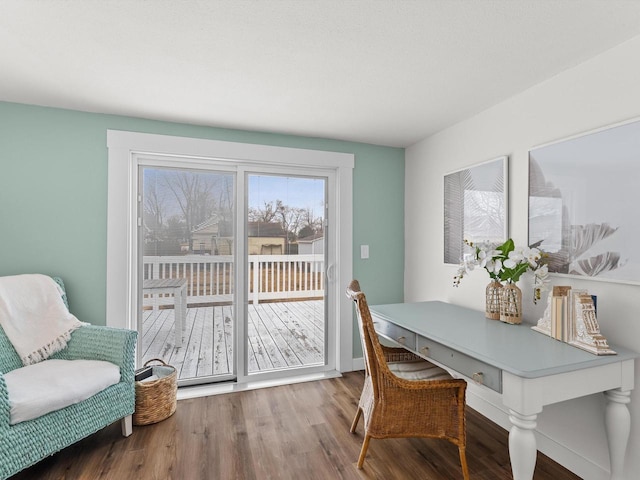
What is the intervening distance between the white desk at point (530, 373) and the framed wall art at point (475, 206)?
0.81 metres

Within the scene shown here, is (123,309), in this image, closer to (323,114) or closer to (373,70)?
(323,114)

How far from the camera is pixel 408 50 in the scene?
69.1 inches

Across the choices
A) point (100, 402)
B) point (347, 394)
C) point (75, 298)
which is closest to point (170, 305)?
point (75, 298)

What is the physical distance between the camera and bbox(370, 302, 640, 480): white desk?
1.42 metres

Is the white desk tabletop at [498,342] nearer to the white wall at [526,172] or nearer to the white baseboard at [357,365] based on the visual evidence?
the white wall at [526,172]

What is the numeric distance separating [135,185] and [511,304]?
2910mm

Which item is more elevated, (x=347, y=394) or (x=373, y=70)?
(x=373, y=70)

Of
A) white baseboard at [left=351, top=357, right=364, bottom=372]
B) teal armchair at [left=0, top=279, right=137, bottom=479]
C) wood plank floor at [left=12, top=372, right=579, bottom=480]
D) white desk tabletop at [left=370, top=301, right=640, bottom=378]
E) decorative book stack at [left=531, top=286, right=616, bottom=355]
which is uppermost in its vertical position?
decorative book stack at [left=531, top=286, right=616, bottom=355]

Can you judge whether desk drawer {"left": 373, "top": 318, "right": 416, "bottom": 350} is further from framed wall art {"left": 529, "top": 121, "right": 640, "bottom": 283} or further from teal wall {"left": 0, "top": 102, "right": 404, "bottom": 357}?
teal wall {"left": 0, "top": 102, "right": 404, "bottom": 357}

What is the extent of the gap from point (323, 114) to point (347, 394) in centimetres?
229

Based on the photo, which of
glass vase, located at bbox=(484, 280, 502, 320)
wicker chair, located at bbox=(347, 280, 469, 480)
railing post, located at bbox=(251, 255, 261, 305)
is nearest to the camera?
wicker chair, located at bbox=(347, 280, 469, 480)

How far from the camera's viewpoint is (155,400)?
237 cm

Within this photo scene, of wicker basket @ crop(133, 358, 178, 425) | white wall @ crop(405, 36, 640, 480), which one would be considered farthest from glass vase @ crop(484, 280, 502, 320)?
wicker basket @ crop(133, 358, 178, 425)

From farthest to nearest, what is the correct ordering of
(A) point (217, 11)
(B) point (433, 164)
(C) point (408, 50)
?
(B) point (433, 164), (C) point (408, 50), (A) point (217, 11)
